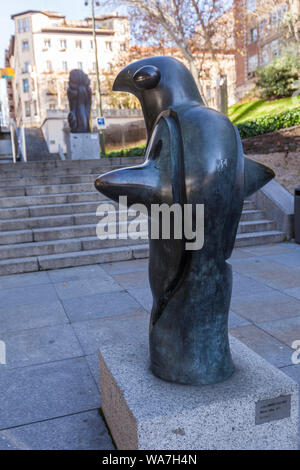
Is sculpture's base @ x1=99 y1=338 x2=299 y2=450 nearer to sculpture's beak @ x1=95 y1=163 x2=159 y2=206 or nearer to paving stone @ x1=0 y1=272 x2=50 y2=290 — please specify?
sculpture's beak @ x1=95 y1=163 x2=159 y2=206

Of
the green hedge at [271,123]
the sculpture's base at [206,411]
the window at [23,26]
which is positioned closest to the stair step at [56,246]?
the sculpture's base at [206,411]

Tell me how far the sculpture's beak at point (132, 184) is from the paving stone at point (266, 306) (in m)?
2.77

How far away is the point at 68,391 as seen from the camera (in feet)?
9.91

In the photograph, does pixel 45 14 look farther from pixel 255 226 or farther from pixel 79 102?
pixel 255 226

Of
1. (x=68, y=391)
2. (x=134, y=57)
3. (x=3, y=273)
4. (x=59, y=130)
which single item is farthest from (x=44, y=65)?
(x=68, y=391)

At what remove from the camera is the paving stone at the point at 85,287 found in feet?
17.8

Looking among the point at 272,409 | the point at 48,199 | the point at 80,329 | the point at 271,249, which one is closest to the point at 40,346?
the point at 80,329

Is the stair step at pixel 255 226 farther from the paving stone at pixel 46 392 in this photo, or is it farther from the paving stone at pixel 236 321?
the paving stone at pixel 46 392

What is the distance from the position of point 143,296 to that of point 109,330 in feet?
3.62

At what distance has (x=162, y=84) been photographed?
7.14 ft

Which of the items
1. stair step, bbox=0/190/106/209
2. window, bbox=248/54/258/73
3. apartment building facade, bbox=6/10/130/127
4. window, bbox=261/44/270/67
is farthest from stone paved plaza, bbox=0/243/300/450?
apartment building facade, bbox=6/10/130/127

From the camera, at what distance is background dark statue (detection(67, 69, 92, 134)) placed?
47.3ft
